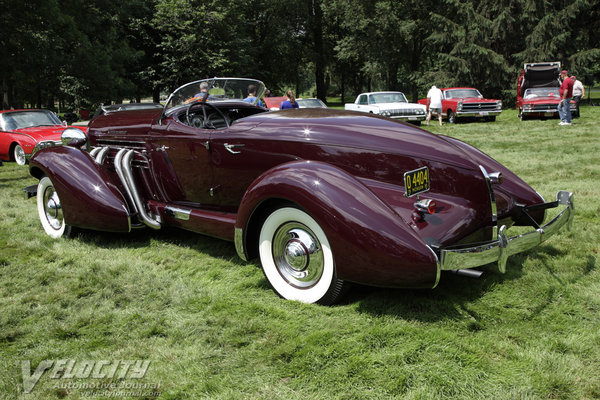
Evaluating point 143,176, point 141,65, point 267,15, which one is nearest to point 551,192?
point 143,176

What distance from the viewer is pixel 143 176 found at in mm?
4609

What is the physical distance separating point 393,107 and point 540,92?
20.0ft

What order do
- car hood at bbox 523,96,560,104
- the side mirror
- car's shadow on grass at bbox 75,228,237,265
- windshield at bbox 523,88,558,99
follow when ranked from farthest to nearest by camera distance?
windshield at bbox 523,88,558,99 → car hood at bbox 523,96,560,104 → the side mirror → car's shadow on grass at bbox 75,228,237,265

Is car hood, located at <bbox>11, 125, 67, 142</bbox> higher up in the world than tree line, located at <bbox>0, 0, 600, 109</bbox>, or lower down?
lower down

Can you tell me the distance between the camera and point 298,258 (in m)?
3.07

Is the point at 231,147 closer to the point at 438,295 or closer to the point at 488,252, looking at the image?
the point at 438,295

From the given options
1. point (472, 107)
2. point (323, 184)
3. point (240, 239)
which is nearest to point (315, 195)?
point (323, 184)

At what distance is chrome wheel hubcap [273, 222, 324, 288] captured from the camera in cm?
301

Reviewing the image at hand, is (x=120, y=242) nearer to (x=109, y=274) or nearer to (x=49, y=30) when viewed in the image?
(x=109, y=274)

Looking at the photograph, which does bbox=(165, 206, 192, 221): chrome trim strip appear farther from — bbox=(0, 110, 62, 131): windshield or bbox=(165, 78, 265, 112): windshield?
bbox=(0, 110, 62, 131): windshield

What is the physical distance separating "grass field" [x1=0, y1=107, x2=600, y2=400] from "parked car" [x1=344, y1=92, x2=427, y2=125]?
1325cm

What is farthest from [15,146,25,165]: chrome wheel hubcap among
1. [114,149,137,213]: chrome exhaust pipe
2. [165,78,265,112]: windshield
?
[165,78,265,112]: windshield

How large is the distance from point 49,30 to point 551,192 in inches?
730

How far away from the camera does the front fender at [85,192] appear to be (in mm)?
4297
